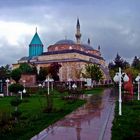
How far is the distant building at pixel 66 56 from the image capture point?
301ft

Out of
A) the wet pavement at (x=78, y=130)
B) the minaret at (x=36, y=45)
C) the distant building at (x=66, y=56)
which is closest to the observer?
the wet pavement at (x=78, y=130)

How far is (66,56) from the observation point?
93.5 metres

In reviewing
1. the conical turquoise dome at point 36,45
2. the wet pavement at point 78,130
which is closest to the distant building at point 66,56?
the conical turquoise dome at point 36,45

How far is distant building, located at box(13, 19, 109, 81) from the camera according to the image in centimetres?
9169

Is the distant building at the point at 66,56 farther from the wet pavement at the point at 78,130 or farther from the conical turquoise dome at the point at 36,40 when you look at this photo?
the wet pavement at the point at 78,130

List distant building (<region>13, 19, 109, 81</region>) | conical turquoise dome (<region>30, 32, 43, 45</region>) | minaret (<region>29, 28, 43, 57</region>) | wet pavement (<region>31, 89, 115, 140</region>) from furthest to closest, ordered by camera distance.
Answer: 1. minaret (<region>29, 28, 43, 57</region>)
2. conical turquoise dome (<region>30, 32, 43, 45</region>)
3. distant building (<region>13, 19, 109, 81</region>)
4. wet pavement (<region>31, 89, 115, 140</region>)

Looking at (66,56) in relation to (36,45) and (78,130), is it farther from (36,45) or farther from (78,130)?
(78,130)

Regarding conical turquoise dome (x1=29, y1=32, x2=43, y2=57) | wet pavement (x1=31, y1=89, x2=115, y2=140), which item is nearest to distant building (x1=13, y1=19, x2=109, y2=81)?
conical turquoise dome (x1=29, y1=32, x2=43, y2=57)

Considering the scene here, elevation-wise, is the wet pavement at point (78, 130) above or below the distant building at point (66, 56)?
below

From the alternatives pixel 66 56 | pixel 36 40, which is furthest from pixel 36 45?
pixel 66 56

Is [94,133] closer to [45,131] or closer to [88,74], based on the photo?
[45,131]

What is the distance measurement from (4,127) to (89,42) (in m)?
112

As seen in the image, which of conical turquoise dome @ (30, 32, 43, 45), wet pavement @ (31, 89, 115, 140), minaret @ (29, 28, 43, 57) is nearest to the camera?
wet pavement @ (31, 89, 115, 140)

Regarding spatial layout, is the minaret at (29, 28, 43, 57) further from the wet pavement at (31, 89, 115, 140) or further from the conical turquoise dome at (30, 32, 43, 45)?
the wet pavement at (31, 89, 115, 140)
